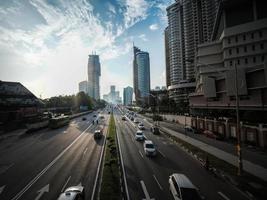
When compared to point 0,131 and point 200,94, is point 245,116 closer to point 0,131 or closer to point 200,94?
point 200,94

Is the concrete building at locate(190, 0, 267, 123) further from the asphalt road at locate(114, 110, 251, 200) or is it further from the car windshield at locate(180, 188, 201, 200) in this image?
the car windshield at locate(180, 188, 201, 200)

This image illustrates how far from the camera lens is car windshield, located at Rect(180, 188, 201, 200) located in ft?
41.3

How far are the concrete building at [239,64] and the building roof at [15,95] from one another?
63758mm

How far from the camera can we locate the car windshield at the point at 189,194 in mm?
12581

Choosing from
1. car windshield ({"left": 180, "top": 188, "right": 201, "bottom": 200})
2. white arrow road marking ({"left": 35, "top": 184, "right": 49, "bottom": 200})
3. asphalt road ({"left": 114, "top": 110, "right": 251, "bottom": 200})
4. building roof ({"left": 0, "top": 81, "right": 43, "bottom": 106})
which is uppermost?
building roof ({"left": 0, "top": 81, "right": 43, "bottom": 106})

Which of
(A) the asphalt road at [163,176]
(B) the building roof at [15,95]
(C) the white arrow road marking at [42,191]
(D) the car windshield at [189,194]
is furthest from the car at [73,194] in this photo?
(B) the building roof at [15,95]

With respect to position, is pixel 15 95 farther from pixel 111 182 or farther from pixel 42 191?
pixel 111 182

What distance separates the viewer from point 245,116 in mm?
41844

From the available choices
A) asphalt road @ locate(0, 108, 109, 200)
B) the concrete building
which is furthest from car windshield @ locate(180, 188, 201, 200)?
the concrete building

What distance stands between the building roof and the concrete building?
209 feet

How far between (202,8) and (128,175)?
161 metres

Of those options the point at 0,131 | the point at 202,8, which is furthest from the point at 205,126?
the point at 202,8

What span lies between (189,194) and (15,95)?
76377 millimetres

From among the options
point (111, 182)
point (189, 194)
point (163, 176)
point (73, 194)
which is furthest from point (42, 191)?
point (189, 194)
